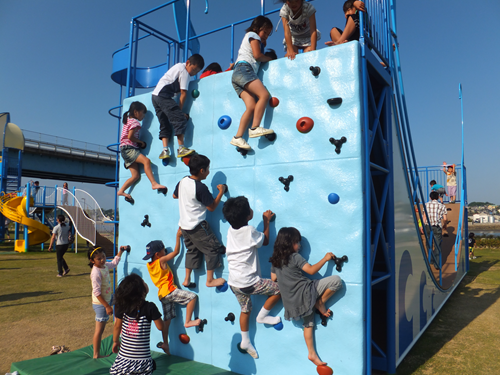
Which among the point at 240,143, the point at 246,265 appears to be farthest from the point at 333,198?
the point at 240,143

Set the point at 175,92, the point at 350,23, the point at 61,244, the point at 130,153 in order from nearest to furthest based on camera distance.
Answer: the point at 350,23, the point at 175,92, the point at 130,153, the point at 61,244

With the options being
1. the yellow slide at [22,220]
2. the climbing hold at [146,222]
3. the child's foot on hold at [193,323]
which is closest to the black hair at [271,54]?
the climbing hold at [146,222]

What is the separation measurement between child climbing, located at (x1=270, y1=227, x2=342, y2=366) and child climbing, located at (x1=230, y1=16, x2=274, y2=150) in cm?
124

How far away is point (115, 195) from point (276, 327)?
363 centimetres

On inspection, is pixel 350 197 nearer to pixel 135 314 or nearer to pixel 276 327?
pixel 276 327

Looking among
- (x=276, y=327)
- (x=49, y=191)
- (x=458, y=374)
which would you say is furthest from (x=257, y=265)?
(x=49, y=191)

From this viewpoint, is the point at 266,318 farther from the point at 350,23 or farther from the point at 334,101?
the point at 350,23

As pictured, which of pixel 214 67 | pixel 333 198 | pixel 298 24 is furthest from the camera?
pixel 214 67

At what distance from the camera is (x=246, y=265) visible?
388cm

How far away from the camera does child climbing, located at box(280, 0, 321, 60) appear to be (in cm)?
421

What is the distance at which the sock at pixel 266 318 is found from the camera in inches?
154

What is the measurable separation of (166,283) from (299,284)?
197 centimetres

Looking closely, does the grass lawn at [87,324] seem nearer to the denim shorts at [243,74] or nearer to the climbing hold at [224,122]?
the climbing hold at [224,122]

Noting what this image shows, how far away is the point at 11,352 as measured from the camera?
5.08m
